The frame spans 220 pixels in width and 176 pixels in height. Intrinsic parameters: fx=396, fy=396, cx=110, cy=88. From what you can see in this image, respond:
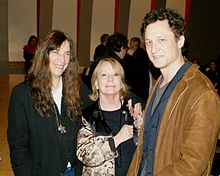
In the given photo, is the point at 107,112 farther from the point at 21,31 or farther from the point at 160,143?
the point at 21,31

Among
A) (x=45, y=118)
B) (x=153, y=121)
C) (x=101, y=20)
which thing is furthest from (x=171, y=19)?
(x=101, y=20)

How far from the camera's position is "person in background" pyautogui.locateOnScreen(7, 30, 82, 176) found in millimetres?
2482

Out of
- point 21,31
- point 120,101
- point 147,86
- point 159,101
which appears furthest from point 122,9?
point 159,101

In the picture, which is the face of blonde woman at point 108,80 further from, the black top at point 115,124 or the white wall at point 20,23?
the white wall at point 20,23

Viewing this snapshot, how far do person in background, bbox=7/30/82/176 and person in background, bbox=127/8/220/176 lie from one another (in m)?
0.75

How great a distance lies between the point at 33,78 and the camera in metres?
2.53

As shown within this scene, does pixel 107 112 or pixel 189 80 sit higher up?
pixel 189 80

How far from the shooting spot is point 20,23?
12594mm

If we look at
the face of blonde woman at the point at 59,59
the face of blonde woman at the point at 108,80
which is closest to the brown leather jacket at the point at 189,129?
the face of blonde woman at the point at 108,80

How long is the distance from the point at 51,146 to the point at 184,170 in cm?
111

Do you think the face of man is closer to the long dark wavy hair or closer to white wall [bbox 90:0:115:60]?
the long dark wavy hair

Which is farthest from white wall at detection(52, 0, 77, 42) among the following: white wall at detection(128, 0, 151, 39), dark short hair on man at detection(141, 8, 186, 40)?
dark short hair on man at detection(141, 8, 186, 40)

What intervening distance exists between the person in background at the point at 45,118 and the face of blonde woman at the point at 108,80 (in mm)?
215

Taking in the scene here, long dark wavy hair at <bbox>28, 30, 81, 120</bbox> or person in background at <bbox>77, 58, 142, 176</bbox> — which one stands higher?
long dark wavy hair at <bbox>28, 30, 81, 120</bbox>
